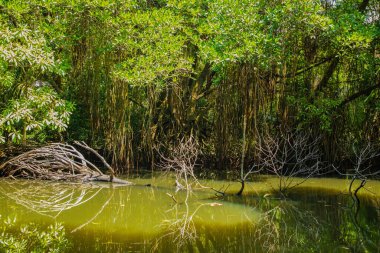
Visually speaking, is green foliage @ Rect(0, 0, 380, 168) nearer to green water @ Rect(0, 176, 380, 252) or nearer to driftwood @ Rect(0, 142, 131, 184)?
driftwood @ Rect(0, 142, 131, 184)

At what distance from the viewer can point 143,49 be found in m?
8.26

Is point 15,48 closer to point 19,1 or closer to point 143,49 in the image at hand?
point 19,1

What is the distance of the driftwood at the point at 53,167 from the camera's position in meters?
7.88

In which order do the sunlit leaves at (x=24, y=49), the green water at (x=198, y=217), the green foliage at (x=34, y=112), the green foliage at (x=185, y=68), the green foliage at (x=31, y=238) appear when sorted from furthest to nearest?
the green foliage at (x=185, y=68) → the green foliage at (x=34, y=112) → the sunlit leaves at (x=24, y=49) → the green water at (x=198, y=217) → the green foliage at (x=31, y=238)

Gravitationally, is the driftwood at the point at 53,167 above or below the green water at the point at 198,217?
above

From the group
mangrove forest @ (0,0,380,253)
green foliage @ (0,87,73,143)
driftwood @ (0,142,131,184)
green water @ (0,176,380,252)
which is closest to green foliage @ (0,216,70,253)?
green water @ (0,176,380,252)

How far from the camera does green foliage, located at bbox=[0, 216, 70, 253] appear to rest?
410 cm

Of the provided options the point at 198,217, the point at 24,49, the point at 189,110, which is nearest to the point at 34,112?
the point at 24,49

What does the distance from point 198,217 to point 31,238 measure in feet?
5.94

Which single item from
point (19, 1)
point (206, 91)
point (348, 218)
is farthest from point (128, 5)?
point (348, 218)

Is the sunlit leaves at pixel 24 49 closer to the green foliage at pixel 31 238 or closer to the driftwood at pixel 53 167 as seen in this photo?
the driftwood at pixel 53 167

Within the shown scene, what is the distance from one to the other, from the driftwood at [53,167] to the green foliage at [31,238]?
2.81 meters

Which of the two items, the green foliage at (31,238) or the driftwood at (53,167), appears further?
the driftwood at (53,167)

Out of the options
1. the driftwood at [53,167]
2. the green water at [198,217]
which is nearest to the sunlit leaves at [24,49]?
the driftwood at [53,167]
